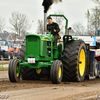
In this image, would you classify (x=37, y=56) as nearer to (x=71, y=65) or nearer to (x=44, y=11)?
(x=71, y=65)

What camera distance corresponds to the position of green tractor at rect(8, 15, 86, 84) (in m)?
9.49

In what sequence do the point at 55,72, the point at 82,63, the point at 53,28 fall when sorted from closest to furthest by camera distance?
the point at 55,72
the point at 53,28
the point at 82,63

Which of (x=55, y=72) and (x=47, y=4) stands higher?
(x=47, y=4)

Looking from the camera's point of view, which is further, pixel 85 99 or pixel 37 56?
pixel 37 56

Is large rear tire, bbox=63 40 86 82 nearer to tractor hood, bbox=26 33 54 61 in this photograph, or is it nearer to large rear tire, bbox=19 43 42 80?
tractor hood, bbox=26 33 54 61

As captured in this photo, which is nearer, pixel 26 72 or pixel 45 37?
pixel 45 37

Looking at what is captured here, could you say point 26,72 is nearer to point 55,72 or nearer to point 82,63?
point 55,72

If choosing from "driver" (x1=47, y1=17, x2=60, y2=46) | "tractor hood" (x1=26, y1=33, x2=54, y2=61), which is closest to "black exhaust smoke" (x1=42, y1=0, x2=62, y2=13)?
"driver" (x1=47, y1=17, x2=60, y2=46)

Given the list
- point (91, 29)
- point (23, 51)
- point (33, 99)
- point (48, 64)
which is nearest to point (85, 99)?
point (33, 99)

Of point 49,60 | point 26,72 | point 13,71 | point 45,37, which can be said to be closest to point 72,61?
point 49,60

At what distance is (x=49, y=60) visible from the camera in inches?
399

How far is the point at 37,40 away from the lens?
31.3 feet

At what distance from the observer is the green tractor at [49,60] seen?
374 inches

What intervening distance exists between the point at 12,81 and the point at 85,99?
3923 millimetres
